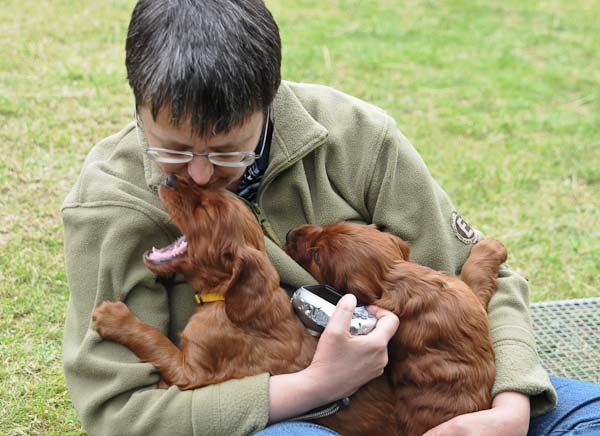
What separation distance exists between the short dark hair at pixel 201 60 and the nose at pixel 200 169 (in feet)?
0.47

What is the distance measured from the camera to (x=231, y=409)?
259 cm

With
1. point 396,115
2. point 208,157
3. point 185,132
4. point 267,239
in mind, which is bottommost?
point 396,115

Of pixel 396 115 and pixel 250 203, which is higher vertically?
pixel 250 203

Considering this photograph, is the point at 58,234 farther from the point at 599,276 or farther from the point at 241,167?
the point at 599,276

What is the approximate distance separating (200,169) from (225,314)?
51 centimetres

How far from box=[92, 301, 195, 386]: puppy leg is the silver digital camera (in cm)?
44

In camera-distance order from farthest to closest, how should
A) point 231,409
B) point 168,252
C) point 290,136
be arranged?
point 290,136
point 168,252
point 231,409

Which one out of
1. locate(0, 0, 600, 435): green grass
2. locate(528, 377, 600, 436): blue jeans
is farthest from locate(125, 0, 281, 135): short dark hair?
locate(0, 0, 600, 435): green grass

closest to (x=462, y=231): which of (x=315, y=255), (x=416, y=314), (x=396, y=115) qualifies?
(x=416, y=314)

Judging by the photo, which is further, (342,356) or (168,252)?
(168,252)

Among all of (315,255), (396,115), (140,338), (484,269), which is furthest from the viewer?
(396,115)

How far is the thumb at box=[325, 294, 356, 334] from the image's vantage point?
104 inches

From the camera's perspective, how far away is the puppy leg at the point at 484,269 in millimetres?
3158

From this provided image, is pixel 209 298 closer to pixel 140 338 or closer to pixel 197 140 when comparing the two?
pixel 140 338
